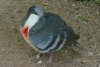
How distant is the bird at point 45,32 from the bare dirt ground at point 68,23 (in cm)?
27

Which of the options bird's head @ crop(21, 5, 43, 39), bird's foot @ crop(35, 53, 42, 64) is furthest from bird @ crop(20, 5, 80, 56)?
bird's foot @ crop(35, 53, 42, 64)

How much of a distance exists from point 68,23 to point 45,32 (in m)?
0.97

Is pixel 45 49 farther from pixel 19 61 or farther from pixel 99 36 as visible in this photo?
pixel 99 36

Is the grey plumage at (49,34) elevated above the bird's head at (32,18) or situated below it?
below

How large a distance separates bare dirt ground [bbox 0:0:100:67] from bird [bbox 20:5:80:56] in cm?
27

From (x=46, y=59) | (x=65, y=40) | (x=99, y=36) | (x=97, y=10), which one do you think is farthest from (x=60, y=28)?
(x=97, y=10)

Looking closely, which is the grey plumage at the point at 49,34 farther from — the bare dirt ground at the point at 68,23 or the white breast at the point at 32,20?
the bare dirt ground at the point at 68,23

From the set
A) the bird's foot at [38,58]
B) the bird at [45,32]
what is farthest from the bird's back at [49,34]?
the bird's foot at [38,58]

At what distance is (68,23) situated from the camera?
5094mm

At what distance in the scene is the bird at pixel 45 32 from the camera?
4.14m

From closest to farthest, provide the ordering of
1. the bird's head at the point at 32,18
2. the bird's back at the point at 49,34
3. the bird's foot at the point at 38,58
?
the bird's back at the point at 49,34 → the bird's head at the point at 32,18 → the bird's foot at the point at 38,58

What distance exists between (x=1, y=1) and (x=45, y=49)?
1.59 m

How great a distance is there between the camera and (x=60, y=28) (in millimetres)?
4238

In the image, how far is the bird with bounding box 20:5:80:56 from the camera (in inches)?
163
